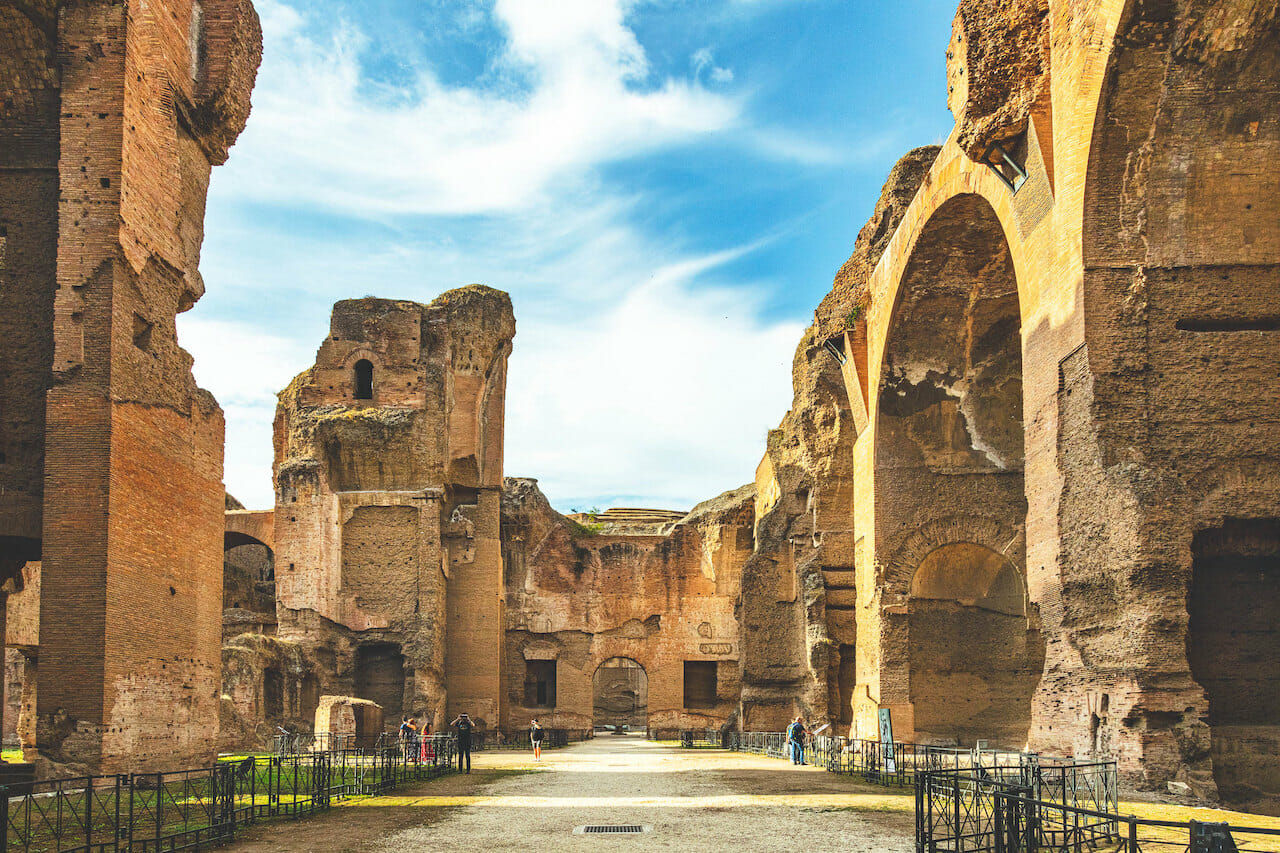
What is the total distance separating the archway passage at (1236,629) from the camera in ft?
32.6

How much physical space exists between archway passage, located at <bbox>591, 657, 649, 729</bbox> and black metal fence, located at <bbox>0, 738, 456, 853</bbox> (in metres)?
25.1

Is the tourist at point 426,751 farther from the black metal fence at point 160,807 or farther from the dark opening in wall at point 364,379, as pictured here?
the dark opening in wall at point 364,379

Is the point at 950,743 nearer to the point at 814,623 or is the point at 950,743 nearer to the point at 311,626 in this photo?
the point at 814,623

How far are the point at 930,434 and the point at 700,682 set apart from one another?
16.5 metres

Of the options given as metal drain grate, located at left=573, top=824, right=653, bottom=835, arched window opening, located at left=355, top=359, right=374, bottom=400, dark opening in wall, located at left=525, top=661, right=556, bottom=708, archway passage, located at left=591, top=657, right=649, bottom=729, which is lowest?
archway passage, located at left=591, top=657, right=649, bottom=729

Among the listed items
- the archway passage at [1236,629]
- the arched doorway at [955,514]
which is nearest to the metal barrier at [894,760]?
the arched doorway at [955,514]

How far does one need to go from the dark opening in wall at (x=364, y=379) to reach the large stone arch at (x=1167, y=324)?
18.7 metres

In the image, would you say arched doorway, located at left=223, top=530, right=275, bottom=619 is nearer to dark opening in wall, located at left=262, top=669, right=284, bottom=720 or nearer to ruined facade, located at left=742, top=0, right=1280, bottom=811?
dark opening in wall, located at left=262, top=669, right=284, bottom=720

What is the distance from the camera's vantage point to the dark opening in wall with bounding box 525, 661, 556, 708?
102 feet

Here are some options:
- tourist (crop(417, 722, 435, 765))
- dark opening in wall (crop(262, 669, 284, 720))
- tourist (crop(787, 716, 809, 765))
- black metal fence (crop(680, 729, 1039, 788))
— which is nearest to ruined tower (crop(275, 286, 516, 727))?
dark opening in wall (crop(262, 669, 284, 720))

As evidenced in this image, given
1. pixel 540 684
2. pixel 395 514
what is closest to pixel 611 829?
pixel 395 514

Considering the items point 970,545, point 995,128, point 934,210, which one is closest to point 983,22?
point 995,128

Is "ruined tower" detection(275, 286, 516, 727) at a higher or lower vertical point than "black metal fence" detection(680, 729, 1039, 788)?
higher

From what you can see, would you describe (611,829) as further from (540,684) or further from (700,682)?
(540,684)
